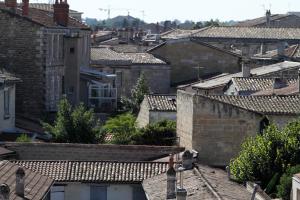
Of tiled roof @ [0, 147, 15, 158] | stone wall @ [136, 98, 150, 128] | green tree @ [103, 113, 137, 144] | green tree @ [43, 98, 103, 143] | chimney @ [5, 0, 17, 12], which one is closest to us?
tiled roof @ [0, 147, 15, 158]

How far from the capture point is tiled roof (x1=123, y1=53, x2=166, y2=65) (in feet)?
229

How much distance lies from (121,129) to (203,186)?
44.4 ft

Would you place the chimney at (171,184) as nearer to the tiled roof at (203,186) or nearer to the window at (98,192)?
the tiled roof at (203,186)

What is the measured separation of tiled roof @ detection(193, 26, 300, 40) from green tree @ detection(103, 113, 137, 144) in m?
40.3

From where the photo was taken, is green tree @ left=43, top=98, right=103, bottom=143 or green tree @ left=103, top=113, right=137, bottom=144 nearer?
green tree @ left=103, top=113, right=137, bottom=144

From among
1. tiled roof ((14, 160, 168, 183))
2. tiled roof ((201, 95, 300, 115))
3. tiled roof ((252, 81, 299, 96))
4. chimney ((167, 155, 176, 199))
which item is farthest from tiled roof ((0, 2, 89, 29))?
chimney ((167, 155, 176, 199))

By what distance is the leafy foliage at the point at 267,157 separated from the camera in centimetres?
3422

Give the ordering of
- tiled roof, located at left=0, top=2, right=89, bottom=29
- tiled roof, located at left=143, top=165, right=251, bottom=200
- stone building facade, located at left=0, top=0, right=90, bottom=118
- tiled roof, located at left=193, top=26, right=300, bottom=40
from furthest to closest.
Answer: tiled roof, located at left=193, top=26, right=300, bottom=40
tiled roof, located at left=0, top=2, right=89, bottom=29
stone building facade, located at left=0, top=0, right=90, bottom=118
tiled roof, located at left=143, top=165, right=251, bottom=200

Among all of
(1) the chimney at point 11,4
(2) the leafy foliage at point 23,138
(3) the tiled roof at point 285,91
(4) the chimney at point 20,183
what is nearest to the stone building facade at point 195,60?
(1) the chimney at point 11,4

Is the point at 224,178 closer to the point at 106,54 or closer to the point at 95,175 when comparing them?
the point at 95,175

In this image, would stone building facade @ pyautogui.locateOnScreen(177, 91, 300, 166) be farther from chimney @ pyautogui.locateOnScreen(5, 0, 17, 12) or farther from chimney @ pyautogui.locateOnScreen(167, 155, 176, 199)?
chimney @ pyautogui.locateOnScreen(5, 0, 17, 12)

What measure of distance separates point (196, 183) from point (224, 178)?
3009 mm

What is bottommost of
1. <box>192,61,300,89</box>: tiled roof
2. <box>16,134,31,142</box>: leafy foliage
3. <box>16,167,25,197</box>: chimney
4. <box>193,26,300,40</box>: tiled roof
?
<box>16,134,31,142</box>: leafy foliage

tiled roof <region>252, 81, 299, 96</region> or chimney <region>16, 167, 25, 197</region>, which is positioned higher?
tiled roof <region>252, 81, 299, 96</region>
